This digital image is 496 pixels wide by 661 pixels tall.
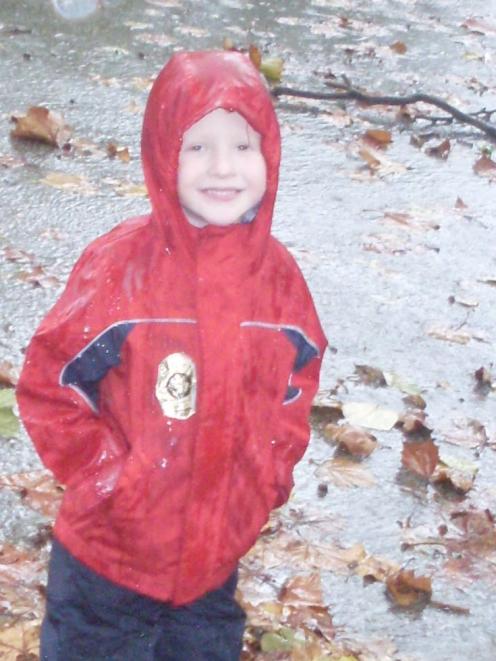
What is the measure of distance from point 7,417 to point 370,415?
104 centimetres

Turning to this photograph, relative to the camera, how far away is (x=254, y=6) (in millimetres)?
7938

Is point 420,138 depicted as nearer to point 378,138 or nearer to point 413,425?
point 378,138

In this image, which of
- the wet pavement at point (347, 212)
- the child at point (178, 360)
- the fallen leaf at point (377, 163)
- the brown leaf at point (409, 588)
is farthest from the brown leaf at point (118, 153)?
the child at point (178, 360)

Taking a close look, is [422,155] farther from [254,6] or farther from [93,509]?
[93,509]

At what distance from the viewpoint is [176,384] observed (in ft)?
6.84

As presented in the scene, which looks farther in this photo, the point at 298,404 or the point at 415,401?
the point at 415,401

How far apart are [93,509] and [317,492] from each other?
1.26 meters

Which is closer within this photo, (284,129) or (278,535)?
(278,535)

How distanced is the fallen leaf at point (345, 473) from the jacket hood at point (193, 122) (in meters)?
1.34

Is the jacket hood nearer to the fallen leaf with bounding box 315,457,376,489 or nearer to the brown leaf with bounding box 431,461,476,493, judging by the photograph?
the fallen leaf with bounding box 315,457,376,489

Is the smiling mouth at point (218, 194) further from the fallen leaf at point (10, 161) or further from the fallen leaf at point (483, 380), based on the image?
the fallen leaf at point (10, 161)

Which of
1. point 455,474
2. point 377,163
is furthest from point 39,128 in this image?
point 455,474

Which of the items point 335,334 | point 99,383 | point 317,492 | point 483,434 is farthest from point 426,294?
point 99,383

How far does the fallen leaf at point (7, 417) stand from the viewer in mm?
3314
